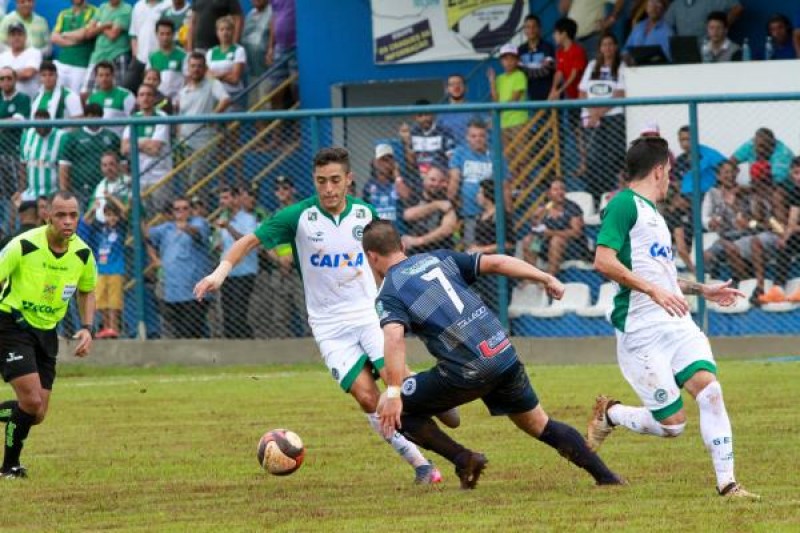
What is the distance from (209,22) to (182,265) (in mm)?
4579

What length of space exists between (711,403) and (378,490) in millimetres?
2289

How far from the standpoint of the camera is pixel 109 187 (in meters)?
20.2

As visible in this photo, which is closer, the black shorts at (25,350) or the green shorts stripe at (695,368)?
the green shorts stripe at (695,368)

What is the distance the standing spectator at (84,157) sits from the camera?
20156 millimetres

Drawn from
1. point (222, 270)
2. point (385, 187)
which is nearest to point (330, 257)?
point (222, 270)

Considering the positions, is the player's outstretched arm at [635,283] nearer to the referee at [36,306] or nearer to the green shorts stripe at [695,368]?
the green shorts stripe at [695,368]

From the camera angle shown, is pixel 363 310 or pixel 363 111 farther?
pixel 363 111

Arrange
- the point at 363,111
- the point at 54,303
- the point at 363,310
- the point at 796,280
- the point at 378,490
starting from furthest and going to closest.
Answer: the point at 363,111 → the point at 796,280 → the point at 54,303 → the point at 363,310 → the point at 378,490

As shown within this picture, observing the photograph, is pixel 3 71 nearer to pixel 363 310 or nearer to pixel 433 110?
pixel 433 110

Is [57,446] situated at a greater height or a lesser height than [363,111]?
lesser

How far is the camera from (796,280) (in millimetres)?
18359

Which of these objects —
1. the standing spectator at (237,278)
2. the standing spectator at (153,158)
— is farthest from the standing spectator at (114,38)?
the standing spectator at (237,278)

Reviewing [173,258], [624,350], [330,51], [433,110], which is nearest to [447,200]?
[433,110]

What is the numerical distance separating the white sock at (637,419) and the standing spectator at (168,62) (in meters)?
13.0
